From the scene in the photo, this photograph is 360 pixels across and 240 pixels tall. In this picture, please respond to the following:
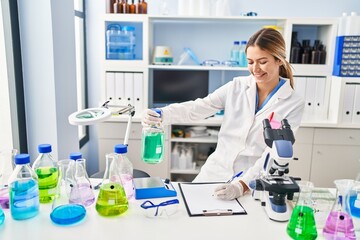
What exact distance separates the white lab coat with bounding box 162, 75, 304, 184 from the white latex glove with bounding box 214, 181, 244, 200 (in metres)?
0.34

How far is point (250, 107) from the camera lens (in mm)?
1703

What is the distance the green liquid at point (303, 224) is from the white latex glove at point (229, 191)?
283 millimetres

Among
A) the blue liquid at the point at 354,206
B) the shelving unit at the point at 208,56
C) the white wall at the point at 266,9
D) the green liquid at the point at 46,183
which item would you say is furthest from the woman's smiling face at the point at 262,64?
the white wall at the point at 266,9

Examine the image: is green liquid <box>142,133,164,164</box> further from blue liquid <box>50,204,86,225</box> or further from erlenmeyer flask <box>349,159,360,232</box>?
erlenmeyer flask <box>349,159,360,232</box>

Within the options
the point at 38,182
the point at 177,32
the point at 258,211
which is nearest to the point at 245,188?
the point at 258,211

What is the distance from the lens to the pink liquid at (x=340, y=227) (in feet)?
3.21

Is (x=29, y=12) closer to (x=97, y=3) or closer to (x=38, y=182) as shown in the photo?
(x=38, y=182)

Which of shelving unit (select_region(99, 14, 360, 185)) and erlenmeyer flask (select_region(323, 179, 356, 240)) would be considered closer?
erlenmeyer flask (select_region(323, 179, 356, 240))

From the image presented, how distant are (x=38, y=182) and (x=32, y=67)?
86 cm

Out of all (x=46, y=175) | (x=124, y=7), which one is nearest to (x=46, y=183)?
(x=46, y=175)

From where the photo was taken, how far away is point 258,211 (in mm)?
1186

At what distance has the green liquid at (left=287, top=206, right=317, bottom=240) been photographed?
100 centimetres

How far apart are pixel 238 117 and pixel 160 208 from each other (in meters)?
0.78

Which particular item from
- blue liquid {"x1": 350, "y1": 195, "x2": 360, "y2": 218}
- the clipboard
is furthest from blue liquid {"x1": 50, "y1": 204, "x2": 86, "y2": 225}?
blue liquid {"x1": 350, "y1": 195, "x2": 360, "y2": 218}
